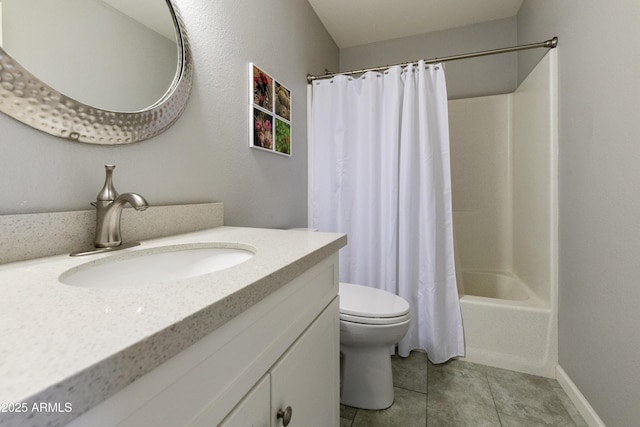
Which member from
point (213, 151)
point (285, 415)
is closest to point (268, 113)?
point (213, 151)

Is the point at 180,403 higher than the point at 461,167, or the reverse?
the point at 461,167

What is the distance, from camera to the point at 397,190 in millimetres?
1742

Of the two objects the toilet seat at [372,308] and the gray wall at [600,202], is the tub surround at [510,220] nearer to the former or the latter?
the gray wall at [600,202]

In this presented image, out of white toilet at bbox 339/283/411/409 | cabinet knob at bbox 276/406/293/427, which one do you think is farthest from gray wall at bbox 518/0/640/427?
cabinet knob at bbox 276/406/293/427

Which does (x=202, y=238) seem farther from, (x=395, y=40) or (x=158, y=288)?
(x=395, y=40)

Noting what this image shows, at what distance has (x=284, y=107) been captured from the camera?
1662 millimetres

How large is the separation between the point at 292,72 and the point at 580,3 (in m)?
1.40

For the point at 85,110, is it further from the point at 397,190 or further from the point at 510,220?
the point at 510,220

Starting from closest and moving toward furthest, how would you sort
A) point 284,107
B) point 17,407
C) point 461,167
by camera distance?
point 17,407 → point 284,107 → point 461,167

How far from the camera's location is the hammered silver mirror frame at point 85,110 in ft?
1.97

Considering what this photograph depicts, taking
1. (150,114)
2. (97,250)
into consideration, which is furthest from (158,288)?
(150,114)

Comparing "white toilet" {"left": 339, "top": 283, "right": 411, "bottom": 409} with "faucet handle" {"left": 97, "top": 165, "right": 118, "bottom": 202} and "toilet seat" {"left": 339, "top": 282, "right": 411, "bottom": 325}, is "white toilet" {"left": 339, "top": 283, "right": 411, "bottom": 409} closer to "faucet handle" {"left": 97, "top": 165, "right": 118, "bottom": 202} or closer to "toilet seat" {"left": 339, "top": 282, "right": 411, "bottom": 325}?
"toilet seat" {"left": 339, "top": 282, "right": 411, "bottom": 325}

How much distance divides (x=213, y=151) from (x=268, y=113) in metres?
0.45

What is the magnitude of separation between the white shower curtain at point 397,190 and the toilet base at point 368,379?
432mm
